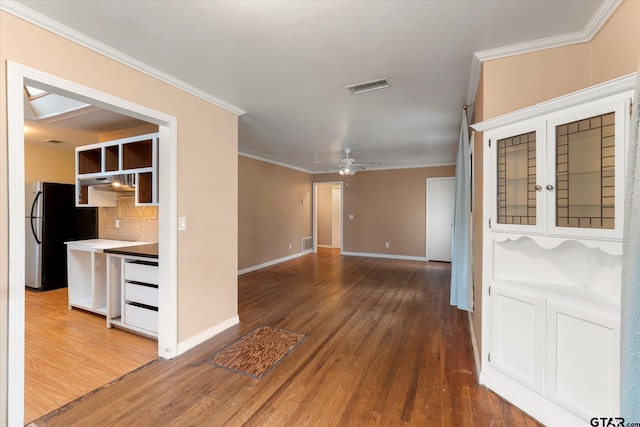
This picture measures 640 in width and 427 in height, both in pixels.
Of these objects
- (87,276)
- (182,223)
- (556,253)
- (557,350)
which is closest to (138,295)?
(182,223)

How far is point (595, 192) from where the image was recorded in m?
1.47

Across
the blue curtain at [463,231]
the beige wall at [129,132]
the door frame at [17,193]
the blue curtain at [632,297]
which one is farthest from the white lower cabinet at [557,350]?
the beige wall at [129,132]

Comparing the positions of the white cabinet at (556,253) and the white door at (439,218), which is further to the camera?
the white door at (439,218)

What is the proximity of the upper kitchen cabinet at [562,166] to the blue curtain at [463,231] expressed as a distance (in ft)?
3.35

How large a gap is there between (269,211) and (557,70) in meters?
5.47

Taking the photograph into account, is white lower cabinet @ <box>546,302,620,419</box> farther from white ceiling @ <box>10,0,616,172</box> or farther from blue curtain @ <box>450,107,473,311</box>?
white ceiling @ <box>10,0,616,172</box>

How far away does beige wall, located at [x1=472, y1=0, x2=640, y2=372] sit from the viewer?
152 centimetres

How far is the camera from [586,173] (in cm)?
152

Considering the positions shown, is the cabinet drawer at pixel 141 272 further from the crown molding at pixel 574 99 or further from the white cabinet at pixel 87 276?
the crown molding at pixel 574 99

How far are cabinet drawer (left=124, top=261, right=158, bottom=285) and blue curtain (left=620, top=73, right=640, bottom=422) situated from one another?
3.25 metres

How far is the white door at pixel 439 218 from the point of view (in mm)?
6730

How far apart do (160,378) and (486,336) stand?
99.7 inches

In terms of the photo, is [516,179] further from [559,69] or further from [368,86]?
[368,86]

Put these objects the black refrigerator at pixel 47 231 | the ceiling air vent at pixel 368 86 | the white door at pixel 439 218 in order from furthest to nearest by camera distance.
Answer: the white door at pixel 439 218 < the black refrigerator at pixel 47 231 < the ceiling air vent at pixel 368 86
